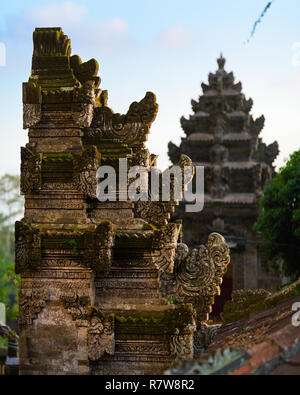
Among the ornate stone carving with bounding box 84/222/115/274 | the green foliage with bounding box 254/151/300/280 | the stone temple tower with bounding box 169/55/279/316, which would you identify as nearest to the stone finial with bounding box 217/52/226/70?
the stone temple tower with bounding box 169/55/279/316

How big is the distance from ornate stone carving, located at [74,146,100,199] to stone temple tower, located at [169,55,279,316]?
72.1 ft

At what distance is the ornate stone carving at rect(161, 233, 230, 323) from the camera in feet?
25.9

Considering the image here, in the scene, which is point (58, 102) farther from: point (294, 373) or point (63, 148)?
point (294, 373)

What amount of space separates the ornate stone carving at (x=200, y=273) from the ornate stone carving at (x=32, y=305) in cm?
179

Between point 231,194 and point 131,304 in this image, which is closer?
point 131,304

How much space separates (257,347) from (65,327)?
11.2ft

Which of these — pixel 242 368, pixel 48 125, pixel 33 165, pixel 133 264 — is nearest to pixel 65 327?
pixel 133 264

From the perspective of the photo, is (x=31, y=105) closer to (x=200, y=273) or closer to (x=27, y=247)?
(x=27, y=247)

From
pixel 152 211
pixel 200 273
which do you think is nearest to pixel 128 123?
pixel 152 211

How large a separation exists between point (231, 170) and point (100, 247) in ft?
76.8

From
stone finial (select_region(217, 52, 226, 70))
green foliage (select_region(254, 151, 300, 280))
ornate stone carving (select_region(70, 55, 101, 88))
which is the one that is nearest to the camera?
ornate stone carving (select_region(70, 55, 101, 88))

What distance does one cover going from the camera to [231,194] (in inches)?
Answer: 1176

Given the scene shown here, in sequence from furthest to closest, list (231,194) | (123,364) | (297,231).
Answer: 1. (231,194)
2. (297,231)
3. (123,364)

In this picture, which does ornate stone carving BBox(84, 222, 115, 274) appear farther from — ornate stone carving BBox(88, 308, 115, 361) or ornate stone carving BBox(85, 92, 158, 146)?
ornate stone carving BBox(85, 92, 158, 146)
